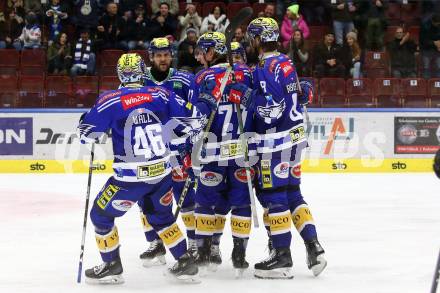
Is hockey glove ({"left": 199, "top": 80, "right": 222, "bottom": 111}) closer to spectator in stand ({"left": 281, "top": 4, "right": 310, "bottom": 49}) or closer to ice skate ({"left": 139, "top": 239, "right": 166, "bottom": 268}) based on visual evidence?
ice skate ({"left": 139, "top": 239, "right": 166, "bottom": 268})

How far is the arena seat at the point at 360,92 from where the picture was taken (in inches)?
519

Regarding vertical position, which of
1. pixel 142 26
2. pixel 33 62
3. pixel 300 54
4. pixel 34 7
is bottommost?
pixel 33 62

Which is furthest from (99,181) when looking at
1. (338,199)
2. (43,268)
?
(43,268)

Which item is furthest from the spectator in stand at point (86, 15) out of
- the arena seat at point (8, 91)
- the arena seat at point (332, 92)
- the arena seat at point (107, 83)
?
the arena seat at point (332, 92)

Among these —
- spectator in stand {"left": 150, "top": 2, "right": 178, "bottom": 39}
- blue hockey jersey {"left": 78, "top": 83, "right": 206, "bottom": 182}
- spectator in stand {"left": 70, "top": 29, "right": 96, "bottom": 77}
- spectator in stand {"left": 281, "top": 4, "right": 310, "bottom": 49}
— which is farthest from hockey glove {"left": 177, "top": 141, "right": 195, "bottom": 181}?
spectator in stand {"left": 150, "top": 2, "right": 178, "bottom": 39}

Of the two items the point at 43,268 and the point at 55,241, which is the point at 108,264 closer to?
the point at 43,268

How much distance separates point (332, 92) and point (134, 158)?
810cm

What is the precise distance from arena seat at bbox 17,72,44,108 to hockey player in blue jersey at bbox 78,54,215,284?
7.40 meters

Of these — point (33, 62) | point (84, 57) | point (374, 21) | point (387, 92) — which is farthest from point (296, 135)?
point (374, 21)

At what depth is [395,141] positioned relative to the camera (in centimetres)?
1295

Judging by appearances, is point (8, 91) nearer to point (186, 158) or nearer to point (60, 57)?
point (60, 57)

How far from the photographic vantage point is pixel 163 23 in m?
14.2

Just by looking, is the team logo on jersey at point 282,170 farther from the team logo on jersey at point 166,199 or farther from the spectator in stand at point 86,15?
the spectator in stand at point 86,15

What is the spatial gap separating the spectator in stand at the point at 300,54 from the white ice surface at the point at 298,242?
9.12ft
